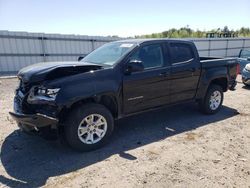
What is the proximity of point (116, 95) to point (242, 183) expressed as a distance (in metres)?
2.34

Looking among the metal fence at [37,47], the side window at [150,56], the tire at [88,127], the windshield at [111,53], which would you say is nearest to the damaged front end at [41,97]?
the tire at [88,127]

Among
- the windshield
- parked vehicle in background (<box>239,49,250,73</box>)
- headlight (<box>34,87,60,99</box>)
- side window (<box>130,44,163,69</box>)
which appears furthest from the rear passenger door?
parked vehicle in background (<box>239,49,250,73</box>)

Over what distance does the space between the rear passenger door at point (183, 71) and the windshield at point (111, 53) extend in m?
1.04

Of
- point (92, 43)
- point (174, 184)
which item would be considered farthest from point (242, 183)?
point (92, 43)

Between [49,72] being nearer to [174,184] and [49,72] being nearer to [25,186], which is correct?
[25,186]

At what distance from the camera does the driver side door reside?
4.60 metres

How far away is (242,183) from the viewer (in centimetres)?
331

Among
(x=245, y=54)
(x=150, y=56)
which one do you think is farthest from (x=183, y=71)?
(x=245, y=54)

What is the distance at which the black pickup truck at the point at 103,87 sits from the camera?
3857mm

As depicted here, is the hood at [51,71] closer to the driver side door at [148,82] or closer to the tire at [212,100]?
the driver side door at [148,82]

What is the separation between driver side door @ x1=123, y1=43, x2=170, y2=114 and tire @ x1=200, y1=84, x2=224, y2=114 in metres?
1.31

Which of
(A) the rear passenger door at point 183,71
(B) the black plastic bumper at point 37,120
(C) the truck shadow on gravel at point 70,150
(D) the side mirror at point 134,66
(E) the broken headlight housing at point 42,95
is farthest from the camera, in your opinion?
(A) the rear passenger door at point 183,71

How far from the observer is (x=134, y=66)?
4383 mm

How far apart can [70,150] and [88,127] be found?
0.51m
